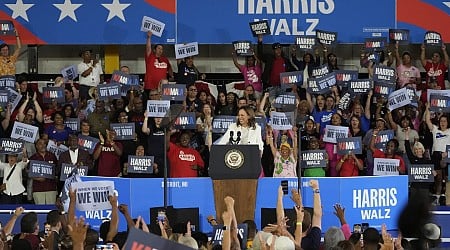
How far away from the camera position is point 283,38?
779 inches

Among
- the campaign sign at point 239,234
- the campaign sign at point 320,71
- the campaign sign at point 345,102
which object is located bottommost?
the campaign sign at point 239,234

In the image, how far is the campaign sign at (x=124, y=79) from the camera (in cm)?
1847

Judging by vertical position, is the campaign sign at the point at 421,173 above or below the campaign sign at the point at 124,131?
below

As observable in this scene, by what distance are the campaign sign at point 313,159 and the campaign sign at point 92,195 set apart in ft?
16.1

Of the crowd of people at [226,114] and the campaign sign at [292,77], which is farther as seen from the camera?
the campaign sign at [292,77]

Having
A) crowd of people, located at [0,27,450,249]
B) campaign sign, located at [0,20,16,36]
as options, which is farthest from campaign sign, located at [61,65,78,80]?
campaign sign, located at [0,20,16,36]

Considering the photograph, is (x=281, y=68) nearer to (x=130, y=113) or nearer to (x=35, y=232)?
(x=130, y=113)

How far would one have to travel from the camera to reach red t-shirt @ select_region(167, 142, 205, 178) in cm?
1542

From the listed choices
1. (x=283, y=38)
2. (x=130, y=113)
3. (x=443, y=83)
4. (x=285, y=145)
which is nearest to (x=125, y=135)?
(x=130, y=113)

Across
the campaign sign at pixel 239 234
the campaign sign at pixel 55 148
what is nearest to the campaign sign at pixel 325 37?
the campaign sign at pixel 55 148

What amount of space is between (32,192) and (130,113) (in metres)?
2.14

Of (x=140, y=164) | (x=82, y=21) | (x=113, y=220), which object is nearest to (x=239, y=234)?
(x=113, y=220)

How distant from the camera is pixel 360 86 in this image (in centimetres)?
1834

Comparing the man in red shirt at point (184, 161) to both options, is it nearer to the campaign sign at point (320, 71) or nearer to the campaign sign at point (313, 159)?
the campaign sign at point (313, 159)
